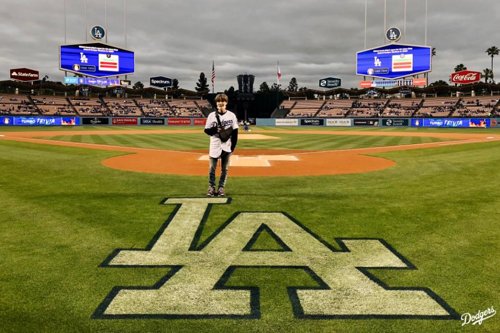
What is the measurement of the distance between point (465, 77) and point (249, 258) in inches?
3144

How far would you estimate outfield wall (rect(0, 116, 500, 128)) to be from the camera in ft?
169

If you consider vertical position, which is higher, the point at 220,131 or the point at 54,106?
the point at 54,106

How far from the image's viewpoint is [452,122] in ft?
172

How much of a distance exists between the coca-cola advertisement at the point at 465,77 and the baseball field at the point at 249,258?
72.3 metres

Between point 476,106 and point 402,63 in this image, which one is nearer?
point 402,63

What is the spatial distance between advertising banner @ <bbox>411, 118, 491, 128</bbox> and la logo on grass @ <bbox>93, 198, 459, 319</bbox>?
53630 mm

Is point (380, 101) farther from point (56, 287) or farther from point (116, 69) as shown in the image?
point (56, 287)

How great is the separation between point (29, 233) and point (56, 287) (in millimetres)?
2134

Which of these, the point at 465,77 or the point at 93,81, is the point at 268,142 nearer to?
the point at 93,81

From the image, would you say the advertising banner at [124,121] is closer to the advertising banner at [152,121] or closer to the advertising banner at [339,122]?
the advertising banner at [152,121]

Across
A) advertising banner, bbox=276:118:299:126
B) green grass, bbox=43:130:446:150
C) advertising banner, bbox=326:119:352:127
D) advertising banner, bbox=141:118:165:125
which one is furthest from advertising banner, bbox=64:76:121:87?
green grass, bbox=43:130:446:150

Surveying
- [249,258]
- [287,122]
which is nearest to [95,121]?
[287,122]

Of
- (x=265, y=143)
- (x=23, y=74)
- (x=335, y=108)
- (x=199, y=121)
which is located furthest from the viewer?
(x=23, y=74)

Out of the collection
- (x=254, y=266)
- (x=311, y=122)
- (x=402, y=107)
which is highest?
(x=402, y=107)
